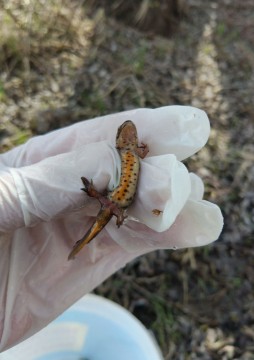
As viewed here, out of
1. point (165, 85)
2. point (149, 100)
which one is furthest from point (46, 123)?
point (165, 85)

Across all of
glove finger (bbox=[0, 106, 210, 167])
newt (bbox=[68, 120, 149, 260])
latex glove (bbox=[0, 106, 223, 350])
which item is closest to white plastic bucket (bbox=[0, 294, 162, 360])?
latex glove (bbox=[0, 106, 223, 350])

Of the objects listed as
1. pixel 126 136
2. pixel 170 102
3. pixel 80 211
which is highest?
pixel 126 136

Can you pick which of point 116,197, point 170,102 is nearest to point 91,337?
point 116,197

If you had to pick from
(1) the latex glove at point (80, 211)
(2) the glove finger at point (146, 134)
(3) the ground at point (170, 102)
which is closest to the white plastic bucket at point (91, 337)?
(1) the latex glove at point (80, 211)

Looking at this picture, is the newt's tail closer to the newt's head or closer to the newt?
the newt

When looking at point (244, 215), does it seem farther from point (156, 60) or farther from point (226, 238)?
point (156, 60)

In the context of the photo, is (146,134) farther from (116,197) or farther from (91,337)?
(91,337)

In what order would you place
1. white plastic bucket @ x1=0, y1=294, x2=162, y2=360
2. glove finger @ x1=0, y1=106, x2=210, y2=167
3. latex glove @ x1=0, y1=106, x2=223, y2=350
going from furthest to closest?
white plastic bucket @ x1=0, y1=294, x2=162, y2=360 < glove finger @ x1=0, y1=106, x2=210, y2=167 < latex glove @ x1=0, y1=106, x2=223, y2=350
